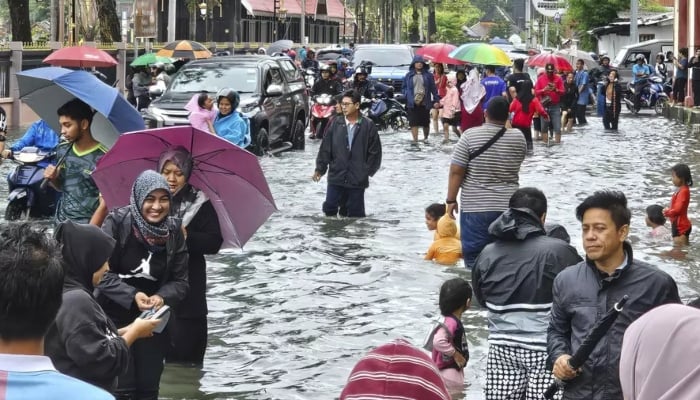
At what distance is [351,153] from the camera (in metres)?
14.6

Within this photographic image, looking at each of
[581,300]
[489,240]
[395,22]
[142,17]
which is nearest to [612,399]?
[581,300]

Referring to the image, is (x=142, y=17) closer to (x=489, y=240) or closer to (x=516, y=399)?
(x=489, y=240)

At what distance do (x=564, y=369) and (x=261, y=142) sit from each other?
16.8 metres

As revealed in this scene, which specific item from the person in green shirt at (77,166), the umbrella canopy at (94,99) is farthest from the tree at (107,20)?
the person in green shirt at (77,166)

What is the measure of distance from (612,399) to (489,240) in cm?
491

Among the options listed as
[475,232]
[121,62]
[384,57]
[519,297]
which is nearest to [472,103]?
[475,232]

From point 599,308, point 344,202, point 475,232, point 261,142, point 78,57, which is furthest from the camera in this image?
point 78,57

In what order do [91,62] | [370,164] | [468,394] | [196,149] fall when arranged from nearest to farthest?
[196,149]
[468,394]
[370,164]
[91,62]

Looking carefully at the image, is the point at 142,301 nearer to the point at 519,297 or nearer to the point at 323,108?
the point at 519,297

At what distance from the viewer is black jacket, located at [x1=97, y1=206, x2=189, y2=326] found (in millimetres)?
6578

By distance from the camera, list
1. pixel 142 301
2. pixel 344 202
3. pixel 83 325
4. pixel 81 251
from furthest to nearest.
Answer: pixel 344 202 < pixel 142 301 < pixel 81 251 < pixel 83 325

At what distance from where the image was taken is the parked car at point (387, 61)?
118ft

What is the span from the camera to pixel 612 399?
5535 mm

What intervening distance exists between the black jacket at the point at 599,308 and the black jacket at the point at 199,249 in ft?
8.23
